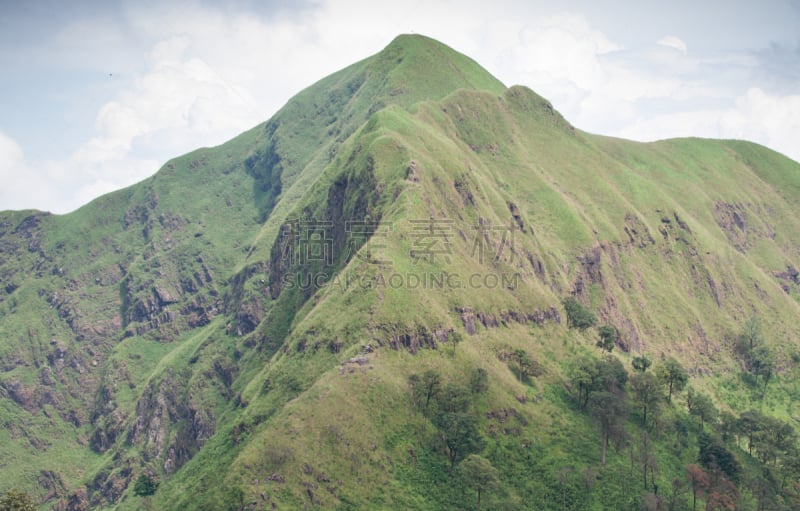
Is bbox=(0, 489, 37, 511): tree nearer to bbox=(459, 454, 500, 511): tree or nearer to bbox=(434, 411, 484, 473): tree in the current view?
bbox=(459, 454, 500, 511): tree

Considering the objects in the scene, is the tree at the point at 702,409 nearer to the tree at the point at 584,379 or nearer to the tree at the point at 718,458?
the tree at the point at 718,458

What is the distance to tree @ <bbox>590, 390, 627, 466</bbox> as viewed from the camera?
12238 cm

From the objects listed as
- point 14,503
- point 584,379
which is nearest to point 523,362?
point 584,379

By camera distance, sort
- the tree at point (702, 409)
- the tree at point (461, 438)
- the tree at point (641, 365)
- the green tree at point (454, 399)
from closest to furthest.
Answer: the tree at point (461, 438) → the green tree at point (454, 399) → the tree at point (702, 409) → the tree at point (641, 365)

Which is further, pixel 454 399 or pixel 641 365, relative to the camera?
pixel 641 365

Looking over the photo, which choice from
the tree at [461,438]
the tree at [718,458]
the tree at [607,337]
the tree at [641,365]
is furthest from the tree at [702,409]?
the tree at [461,438]

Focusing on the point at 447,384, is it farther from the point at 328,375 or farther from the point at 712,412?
the point at 712,412

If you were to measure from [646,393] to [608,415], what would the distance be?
18.3m

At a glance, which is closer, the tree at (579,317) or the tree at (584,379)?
the tree at (584,379)

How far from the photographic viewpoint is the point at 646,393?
13500 cm

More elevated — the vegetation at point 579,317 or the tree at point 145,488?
the vegetation at point 579,317

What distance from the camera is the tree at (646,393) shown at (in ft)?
440

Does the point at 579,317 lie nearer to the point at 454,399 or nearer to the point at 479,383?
the point at 479,383

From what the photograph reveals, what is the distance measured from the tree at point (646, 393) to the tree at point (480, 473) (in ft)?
155
